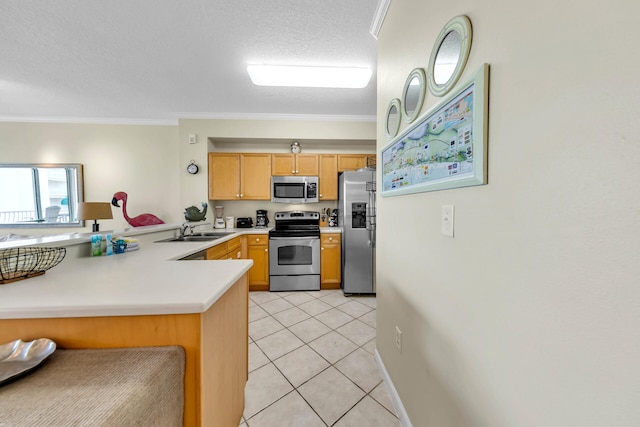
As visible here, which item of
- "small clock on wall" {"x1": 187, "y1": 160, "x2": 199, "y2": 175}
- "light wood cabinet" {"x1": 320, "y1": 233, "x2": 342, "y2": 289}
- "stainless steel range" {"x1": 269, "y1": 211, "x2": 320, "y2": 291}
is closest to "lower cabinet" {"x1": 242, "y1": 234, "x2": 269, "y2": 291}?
"stainless steel range" {"x1": 269, "y1": 211, "x2": 320, "y2": 291}

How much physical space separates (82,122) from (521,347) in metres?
5.69

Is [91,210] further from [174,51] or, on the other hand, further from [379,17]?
[379,17]

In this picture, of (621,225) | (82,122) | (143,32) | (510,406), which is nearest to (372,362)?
(510,406)

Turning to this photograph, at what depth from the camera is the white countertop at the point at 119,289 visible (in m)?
0.73

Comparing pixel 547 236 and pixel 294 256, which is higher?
pixel 547 236

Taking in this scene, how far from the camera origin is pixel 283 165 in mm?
3510

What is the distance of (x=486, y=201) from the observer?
664 millimetres

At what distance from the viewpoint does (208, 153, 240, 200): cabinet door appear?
343cm

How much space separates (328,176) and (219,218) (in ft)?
6.26

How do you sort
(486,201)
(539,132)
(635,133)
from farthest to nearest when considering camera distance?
(486,201)
(539,132)
(635,133)

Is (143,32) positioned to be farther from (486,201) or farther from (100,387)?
(486,201)

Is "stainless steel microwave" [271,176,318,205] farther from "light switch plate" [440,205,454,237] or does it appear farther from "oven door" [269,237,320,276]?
"light switch plate" [440,205,454,237]

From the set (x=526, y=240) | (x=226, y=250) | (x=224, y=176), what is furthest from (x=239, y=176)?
(x=526, y=240)

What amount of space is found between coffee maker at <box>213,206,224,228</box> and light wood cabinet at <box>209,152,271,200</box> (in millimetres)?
276
